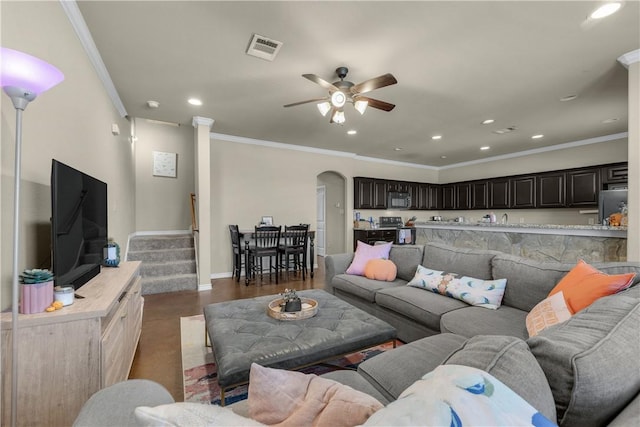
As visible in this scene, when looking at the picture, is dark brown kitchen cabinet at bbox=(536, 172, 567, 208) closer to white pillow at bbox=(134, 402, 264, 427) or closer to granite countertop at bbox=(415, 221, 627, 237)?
granite countertop at bbox=(415, 221, 627, 237)

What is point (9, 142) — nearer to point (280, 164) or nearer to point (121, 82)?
point (121, 82)

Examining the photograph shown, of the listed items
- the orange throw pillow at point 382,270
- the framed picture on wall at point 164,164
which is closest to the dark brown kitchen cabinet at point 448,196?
the orange throw pillow at point 382,270

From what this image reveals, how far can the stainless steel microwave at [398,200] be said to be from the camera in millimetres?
7414

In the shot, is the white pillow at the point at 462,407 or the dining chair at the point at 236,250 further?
the dining chair at the point at 236,250

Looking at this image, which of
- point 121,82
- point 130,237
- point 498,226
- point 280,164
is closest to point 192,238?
point 130,237

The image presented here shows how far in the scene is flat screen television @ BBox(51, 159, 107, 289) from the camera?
1530mm

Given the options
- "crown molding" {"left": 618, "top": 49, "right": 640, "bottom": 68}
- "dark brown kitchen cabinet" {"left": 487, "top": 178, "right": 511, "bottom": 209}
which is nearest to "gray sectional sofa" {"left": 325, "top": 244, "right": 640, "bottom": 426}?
"crown molding" {"left": 618, "top": 49, "right": 640, "bottom": 68}

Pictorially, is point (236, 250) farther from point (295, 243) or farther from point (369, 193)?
point (369, 193)

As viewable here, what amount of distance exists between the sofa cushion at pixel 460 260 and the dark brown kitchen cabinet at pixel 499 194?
5.04 m

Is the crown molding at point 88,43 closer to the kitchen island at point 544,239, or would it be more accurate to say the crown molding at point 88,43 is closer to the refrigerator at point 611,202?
the kitchen island at point 544,239

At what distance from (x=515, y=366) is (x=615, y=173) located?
22.4 feet

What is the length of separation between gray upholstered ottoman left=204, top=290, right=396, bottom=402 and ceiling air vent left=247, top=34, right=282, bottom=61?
2275mm

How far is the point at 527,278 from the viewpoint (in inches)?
82.2

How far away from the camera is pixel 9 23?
1.43 metres
